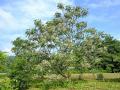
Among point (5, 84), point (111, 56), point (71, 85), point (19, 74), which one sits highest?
point (111, 56)

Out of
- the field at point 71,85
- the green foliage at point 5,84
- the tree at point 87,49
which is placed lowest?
the green foliage at point 5,84

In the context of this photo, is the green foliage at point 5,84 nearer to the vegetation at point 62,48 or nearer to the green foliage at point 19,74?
the green foliage at point 19,74

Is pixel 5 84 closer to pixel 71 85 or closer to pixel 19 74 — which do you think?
pixel 19 74

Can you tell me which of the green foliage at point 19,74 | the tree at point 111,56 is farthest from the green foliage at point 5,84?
the tree at point 111,56

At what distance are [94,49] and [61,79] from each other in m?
4.96

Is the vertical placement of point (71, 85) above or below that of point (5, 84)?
above

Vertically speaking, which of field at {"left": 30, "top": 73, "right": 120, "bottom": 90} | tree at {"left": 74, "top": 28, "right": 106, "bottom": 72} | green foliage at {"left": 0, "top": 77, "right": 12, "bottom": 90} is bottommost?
green foliage at {"left": 0, "top": 77, "right": 12, "bottom": 90}

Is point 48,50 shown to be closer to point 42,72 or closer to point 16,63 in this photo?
point 42,72

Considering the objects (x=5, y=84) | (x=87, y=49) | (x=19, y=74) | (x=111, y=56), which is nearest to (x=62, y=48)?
(x=87, y=49)

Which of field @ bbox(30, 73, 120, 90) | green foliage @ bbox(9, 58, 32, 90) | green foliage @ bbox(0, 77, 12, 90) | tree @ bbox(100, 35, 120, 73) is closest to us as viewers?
green foliage @ bbox(0, 77, 12, 90)

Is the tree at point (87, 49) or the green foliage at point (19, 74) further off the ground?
the tree at point (87, 49)

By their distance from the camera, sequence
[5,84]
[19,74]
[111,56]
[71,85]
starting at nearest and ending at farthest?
[5,84] < [19,74] < [71,85] < [111,56]

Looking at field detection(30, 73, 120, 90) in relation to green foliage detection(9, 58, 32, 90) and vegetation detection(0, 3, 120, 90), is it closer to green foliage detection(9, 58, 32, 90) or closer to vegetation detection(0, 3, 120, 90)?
vegetation detection(0, 3, 120, 90)

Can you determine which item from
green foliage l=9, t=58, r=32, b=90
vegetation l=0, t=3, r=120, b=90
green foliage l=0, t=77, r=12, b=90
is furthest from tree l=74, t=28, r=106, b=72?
green foliage l=0, t=77, r=12, b=90
